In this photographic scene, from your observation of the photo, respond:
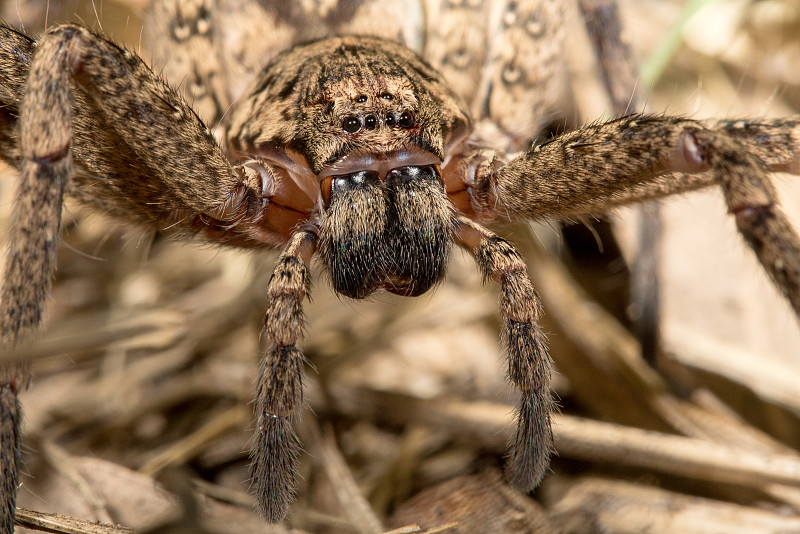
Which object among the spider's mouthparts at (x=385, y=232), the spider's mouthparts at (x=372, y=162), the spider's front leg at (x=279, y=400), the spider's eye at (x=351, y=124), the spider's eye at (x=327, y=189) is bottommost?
the spider's front leg at (x=279, y=400)

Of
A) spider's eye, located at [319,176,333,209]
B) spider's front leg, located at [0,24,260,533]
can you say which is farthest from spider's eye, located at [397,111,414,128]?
spider's front leg, located at [0,24,260,533]

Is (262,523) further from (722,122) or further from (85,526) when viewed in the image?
(722,122)

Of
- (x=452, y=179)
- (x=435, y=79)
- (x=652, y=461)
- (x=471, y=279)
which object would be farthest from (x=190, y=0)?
(x=652, y=461)

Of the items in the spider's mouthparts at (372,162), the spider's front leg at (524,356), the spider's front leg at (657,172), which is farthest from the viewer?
the spider's mouthparts at (372,162)

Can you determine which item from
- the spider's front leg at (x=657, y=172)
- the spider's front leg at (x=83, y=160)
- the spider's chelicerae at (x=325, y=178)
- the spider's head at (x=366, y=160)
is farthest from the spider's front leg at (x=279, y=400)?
the spider's front leg at (x=657, y=172)

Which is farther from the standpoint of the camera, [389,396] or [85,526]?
[389,396]

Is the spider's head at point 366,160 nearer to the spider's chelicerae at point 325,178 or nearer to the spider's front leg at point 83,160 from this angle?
the spider's chelicerae at point 325,178

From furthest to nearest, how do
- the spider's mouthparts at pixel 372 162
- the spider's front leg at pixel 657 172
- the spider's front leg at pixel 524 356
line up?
1. the spider's mouthparts at pixel 372 162
2. the spider's front leg at pixel 524 356
3. the spider's front leg at pixel 657 172
